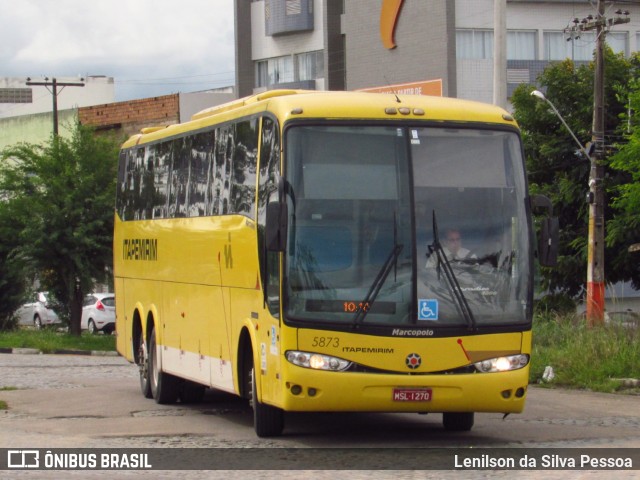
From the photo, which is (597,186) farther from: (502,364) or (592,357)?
(502,364)

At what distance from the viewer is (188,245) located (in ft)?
53.6

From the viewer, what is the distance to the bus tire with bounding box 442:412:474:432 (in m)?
14.0

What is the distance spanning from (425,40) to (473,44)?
72.0 inches

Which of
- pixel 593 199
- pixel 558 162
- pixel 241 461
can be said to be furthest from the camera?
pixel 558 162

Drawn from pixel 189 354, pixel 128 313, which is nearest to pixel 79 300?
pixel 128 313

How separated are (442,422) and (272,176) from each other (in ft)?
13.5

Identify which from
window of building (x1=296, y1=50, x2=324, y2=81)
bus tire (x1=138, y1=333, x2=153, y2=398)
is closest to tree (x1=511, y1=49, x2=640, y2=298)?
window of building (x1=296, y1=50, x2=324, y2=81)

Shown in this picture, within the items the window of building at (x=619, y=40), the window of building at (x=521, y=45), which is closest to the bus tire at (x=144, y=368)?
the window of building at (x=521, y=45)

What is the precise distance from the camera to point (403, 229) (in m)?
12.3

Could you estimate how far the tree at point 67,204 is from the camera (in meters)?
35.7

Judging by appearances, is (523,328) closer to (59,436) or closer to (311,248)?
(311,248)

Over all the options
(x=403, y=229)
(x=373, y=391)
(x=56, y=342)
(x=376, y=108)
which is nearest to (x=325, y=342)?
(x=373, y=391)

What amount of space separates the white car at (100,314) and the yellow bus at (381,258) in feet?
114

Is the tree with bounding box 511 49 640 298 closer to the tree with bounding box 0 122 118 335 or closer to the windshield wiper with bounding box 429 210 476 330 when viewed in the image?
the tree with bounding box 0 122 118 335
